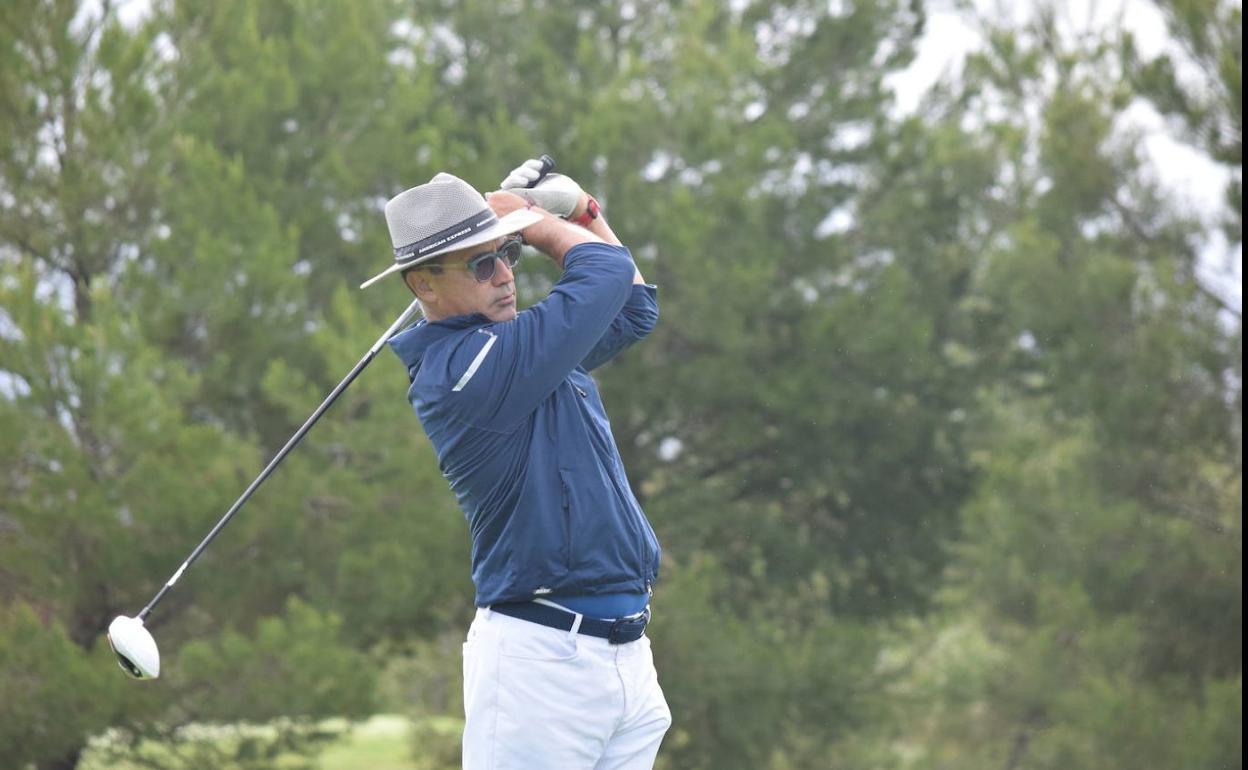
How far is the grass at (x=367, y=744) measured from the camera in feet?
36.5

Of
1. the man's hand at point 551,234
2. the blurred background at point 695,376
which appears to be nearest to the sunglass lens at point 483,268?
the man's hand at point 551,234

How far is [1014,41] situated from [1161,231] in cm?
240

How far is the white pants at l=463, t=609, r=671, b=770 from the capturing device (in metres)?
2.95

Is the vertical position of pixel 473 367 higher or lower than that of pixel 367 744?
higher

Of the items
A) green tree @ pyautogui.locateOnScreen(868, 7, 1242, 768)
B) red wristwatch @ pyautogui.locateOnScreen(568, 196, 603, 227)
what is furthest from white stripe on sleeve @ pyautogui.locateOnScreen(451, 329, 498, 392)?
green tree @ pyautogui.locateOnScreen(868, 7, 1242, 768)

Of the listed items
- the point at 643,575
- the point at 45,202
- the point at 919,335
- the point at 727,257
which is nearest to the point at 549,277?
the point at 727,257

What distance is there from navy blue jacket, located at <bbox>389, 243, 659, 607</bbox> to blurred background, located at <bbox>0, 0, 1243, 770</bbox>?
723 centimetres

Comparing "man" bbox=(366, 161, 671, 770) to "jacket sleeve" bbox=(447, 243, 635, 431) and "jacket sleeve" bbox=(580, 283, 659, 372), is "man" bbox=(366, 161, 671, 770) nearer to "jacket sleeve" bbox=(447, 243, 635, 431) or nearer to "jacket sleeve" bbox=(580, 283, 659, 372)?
"jacket sleeve" bbox=(447, 243, 635, 431)

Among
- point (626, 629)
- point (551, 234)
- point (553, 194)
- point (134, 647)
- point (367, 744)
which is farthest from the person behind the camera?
point (367, 744)

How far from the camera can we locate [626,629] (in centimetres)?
303

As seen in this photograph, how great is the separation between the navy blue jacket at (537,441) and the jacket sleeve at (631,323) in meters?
0.33

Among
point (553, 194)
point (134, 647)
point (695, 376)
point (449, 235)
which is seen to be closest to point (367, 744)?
point (695, 376)

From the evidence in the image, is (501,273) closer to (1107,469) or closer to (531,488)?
(531,488)

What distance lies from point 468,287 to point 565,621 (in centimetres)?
64
